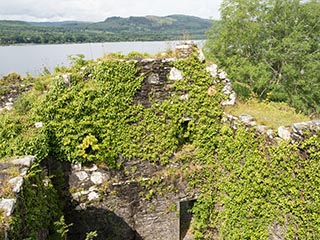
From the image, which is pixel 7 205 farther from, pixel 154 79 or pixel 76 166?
pixel 154 79

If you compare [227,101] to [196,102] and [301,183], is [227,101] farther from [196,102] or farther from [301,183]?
[301,183]

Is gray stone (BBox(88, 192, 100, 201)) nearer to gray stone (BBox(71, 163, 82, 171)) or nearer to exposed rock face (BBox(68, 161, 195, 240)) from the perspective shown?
exposed rock face (BBox(68, 161, 195, 240))

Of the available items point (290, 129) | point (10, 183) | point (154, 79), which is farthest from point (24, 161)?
point (290, 129)

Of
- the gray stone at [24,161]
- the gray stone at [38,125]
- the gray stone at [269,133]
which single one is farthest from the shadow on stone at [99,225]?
the gray stone at [269,133]

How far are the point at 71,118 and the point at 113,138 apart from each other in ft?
4.10

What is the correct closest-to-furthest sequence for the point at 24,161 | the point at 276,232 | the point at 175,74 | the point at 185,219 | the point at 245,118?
the point at 24,161
the point at 276,232
the point at 245,118
the point at 175,74
the point at 185,219

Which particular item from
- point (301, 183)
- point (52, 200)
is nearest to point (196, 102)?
point (301, 183)

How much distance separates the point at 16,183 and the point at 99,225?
400 centimetres

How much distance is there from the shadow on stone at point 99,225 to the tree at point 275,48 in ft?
45.5

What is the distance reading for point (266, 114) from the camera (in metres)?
8.32

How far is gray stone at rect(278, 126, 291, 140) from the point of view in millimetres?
6849

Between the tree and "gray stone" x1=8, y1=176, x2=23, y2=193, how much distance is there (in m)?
16.9

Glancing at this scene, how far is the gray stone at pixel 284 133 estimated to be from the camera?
6.85 metres

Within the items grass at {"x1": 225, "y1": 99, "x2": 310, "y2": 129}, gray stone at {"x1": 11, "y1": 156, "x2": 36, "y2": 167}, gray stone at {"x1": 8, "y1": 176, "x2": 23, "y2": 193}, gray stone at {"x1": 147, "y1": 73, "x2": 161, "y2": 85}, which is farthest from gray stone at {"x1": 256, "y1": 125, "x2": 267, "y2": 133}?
gray stone at {"x1": 8, "y1": 176, "x2": 23, "y2": 193}
